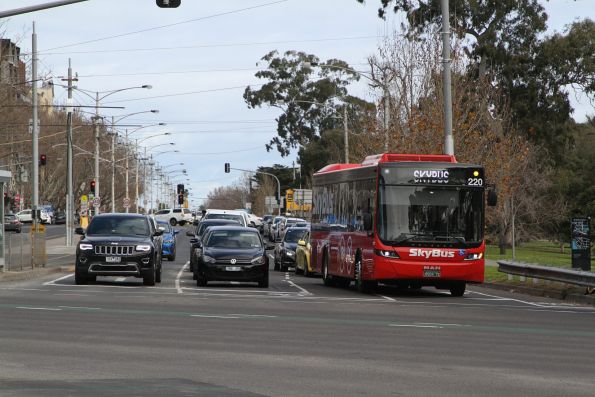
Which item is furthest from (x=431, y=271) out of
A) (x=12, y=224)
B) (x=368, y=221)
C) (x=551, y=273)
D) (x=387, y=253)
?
(x=12, y=224)

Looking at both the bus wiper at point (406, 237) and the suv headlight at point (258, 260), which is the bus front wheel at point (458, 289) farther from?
the suv headlight at point (258, 260)

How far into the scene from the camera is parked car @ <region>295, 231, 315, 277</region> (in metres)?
38.6

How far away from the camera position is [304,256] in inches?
1537

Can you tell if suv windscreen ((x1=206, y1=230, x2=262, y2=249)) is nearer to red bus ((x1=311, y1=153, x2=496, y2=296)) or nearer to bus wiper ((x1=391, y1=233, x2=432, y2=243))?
red bus ((x1=311, y1=153, x2=496, y2=296))

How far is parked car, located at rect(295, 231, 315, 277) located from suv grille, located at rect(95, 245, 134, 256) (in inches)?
349

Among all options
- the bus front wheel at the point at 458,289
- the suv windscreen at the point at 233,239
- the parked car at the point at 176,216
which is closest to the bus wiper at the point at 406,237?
the bus front wheel at the point at 458,289

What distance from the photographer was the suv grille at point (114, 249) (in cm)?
2984

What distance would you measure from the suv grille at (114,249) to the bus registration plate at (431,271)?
7.06 meters

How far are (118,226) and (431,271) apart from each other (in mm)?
8117

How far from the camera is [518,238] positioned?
76875 mm

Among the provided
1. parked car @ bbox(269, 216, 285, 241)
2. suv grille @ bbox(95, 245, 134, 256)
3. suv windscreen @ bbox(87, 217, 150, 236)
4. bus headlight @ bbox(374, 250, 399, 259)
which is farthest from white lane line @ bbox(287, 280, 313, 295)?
parked car @ bbox(269, 216, 285, 241)

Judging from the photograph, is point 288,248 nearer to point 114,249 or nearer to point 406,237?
point 114,249

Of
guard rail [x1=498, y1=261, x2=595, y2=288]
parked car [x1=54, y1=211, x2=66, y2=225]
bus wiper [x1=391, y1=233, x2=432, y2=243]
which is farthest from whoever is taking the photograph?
parked car [x1=54, y1=211, x2=66, y2=225]

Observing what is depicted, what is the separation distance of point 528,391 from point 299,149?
87194 millimetres
